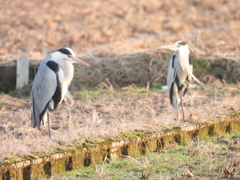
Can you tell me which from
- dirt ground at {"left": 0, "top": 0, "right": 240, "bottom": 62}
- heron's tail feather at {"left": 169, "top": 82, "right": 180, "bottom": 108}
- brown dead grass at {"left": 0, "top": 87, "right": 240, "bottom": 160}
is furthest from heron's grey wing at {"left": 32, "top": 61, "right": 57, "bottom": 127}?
dirt ground at {"left": 0, "top": 0, "right": 240, "bottom": 62}

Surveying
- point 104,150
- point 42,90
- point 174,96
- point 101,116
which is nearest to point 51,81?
point 42,90

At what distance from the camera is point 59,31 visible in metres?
21.8

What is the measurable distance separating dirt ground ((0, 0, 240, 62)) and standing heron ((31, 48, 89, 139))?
9244 millimetres

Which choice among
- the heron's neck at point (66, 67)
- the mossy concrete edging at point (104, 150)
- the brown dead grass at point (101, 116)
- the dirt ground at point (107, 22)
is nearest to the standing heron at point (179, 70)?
the brown dead grass at point (101, 116)

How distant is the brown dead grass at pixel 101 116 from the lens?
634 centimetres

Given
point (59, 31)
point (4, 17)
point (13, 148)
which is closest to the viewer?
point (13, 148)

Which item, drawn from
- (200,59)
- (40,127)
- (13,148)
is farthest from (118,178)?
(200,59)

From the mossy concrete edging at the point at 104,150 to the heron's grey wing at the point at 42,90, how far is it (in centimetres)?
151

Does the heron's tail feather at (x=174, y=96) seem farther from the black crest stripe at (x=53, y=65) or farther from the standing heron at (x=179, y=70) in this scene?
the black crest stripe at (x=53, y=65)

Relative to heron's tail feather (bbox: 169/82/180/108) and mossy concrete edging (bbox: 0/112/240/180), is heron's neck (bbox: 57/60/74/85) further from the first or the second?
heron's tail feather (bbox: 169/82/180/108)

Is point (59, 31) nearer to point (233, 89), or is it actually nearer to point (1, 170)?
point (233, 89)

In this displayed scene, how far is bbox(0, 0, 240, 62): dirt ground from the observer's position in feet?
63.1

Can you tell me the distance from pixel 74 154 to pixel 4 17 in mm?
18584

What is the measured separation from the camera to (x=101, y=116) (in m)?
8.73
